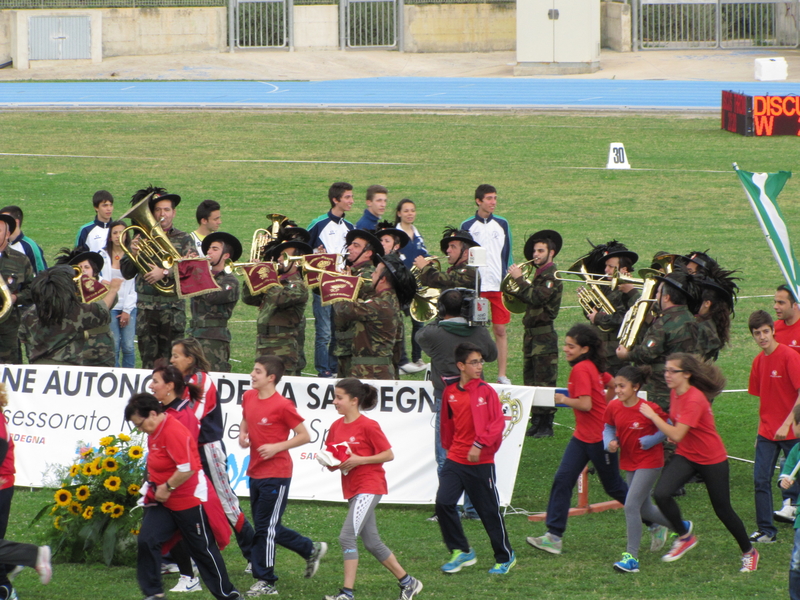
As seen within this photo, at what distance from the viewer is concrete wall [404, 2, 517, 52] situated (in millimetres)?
55562

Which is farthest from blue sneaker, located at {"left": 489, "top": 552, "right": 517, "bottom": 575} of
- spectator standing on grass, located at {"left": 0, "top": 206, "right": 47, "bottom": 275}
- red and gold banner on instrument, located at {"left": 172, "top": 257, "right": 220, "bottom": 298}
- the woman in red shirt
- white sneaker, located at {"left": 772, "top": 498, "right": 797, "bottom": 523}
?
spectator standing on grass, located at {"left": 0, "top": 206, "right": 47, "bottom": 275}

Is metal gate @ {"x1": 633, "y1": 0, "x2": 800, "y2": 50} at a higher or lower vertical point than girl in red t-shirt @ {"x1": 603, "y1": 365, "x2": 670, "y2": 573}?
higher

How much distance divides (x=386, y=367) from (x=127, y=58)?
44.4 m

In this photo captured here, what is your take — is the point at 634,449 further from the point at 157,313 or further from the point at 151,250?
the point at 157,313

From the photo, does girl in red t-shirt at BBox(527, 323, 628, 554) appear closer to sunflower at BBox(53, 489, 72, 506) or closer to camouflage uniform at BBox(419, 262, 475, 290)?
camouflage uniform at BBox(419, 262, 475, 290)

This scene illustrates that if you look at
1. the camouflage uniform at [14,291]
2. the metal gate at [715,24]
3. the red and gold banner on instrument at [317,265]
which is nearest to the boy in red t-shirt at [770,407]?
the red and gold banner on instrument at [317,265]

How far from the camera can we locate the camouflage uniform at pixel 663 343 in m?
9.59

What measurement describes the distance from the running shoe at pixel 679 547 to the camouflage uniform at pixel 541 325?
3256 millimetres

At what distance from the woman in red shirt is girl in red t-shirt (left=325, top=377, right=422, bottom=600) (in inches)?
32.8

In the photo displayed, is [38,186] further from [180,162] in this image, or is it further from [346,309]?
[346,309]

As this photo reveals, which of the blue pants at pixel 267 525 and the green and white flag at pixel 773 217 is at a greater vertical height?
the green and white flag at pixel 773 217

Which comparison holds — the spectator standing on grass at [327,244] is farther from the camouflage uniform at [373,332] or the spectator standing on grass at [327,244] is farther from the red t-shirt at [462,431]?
the red t-shirt at [462,431]

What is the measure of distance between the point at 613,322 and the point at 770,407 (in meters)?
2.04

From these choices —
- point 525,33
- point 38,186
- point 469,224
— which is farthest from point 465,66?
point 469,224
